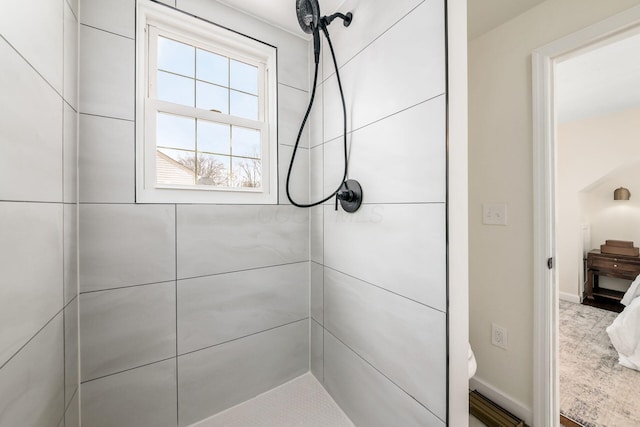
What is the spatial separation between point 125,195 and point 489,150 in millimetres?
2072

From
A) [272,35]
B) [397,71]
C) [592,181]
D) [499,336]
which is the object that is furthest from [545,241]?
[592,181]

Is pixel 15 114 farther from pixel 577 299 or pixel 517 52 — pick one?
pixel 577 299

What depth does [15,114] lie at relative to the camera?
550 mm

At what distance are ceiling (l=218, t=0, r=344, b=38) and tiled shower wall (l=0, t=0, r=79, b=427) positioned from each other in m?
0.70

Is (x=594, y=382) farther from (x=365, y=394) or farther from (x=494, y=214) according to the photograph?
(x=365, y=394)

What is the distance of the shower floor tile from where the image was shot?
46.9 inches

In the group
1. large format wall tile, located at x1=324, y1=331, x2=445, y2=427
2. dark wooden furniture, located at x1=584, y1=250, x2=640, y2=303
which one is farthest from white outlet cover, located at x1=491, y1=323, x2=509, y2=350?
dark wooden furniture, located at x1=584, y1=250, x2=640, y2=303

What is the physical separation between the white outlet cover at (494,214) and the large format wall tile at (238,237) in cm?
120

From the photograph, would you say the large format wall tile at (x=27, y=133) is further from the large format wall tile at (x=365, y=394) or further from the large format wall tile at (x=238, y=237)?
the large format wall tile at (x=365, y=394)

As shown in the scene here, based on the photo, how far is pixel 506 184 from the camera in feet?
4.83

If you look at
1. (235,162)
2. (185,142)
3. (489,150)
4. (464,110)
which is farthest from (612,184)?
(185,142)

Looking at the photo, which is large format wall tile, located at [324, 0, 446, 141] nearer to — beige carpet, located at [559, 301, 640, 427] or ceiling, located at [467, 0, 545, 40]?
ceiling, located at [467, 0, 545, 40]

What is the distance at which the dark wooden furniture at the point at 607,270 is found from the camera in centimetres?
299

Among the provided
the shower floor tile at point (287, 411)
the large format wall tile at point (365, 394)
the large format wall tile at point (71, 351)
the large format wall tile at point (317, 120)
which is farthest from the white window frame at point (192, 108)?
the shower floor tile at point (287, 411)
